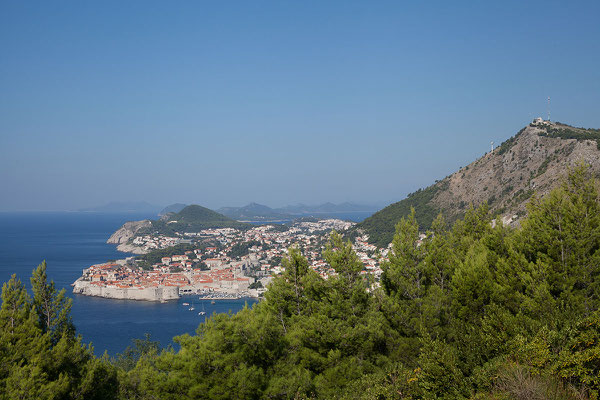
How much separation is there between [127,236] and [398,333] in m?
83.8

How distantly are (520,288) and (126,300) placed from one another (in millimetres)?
38013

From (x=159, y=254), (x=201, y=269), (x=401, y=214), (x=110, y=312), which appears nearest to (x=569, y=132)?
(x=401, y=214)

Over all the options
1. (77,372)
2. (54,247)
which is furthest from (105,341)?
(54,247)

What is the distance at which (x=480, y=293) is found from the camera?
754 centimetres

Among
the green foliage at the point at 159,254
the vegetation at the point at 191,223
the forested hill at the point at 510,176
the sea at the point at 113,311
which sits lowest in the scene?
the sea at the point at 113,311

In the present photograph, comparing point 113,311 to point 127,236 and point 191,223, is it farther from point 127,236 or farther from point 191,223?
point 191,223

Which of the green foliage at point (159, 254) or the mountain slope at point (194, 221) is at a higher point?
the mountain slope at point (194, 221)

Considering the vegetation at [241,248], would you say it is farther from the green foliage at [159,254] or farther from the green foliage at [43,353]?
the green foliage at [43,353]

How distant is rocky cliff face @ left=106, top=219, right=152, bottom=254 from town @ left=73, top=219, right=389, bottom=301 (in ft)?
5.51

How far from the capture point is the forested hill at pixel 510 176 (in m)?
33.8

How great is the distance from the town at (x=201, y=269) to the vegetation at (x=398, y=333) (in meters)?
16.7

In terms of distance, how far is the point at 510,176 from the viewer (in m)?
43.2

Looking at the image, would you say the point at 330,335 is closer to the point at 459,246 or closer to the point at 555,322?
the point at 555,322

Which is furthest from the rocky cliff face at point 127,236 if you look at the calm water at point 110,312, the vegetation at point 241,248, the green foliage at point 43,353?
the green foliage at point 43,353
